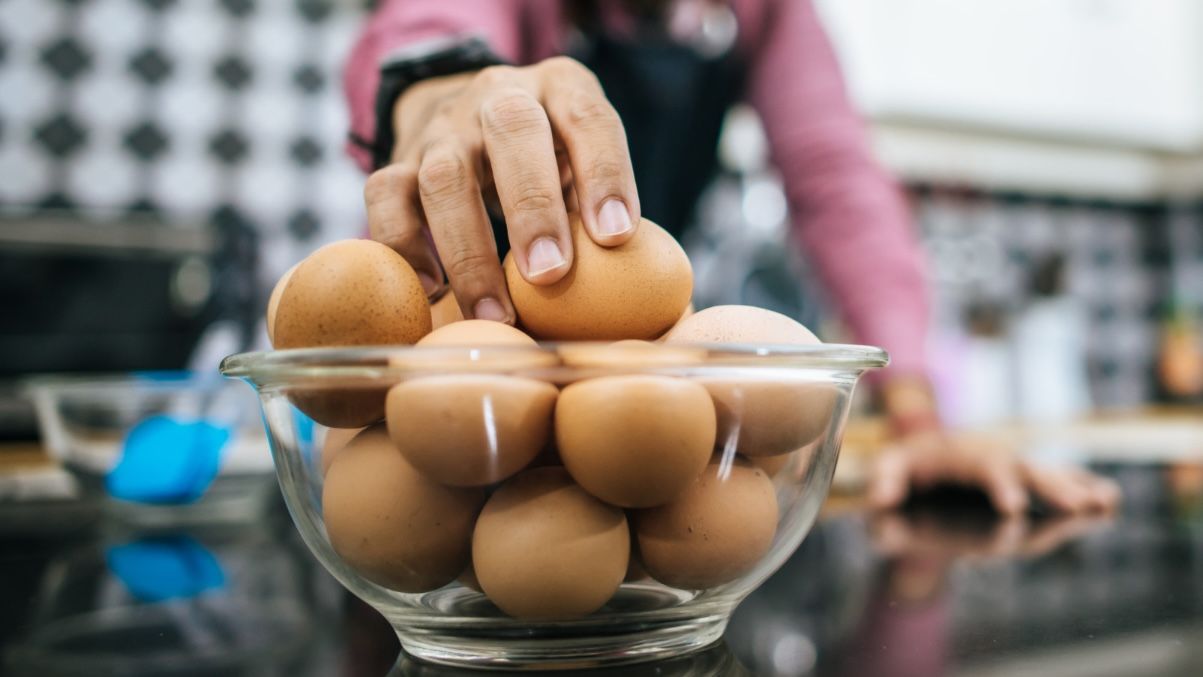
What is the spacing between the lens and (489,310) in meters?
0.42

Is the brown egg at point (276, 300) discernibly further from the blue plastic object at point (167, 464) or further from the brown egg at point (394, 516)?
the blue plastic object at point (167, 464)

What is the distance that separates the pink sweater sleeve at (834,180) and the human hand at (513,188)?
3.27 ft

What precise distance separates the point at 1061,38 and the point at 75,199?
8.40ft

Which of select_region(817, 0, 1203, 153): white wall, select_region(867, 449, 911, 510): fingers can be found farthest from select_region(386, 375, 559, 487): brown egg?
select_region(817, 0, 1203, 153): white wall

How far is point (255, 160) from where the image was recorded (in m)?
1.99

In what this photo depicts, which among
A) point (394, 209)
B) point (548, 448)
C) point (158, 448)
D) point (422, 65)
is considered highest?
point (422, 65)

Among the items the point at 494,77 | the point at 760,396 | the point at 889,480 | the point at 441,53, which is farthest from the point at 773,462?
the point at 889,480

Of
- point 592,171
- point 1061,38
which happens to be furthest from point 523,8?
point 1061,38

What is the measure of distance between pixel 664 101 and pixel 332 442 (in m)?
1.18

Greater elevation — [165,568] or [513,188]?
[513,188]

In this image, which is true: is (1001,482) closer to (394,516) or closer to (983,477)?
(983,477)

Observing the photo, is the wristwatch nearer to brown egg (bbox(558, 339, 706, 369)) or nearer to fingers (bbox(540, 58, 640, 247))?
fingers (bbox(540, 58, 640, 247))

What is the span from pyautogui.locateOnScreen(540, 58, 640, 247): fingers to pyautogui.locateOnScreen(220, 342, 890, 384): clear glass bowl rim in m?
0.10

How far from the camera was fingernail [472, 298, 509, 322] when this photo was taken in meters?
0.42
